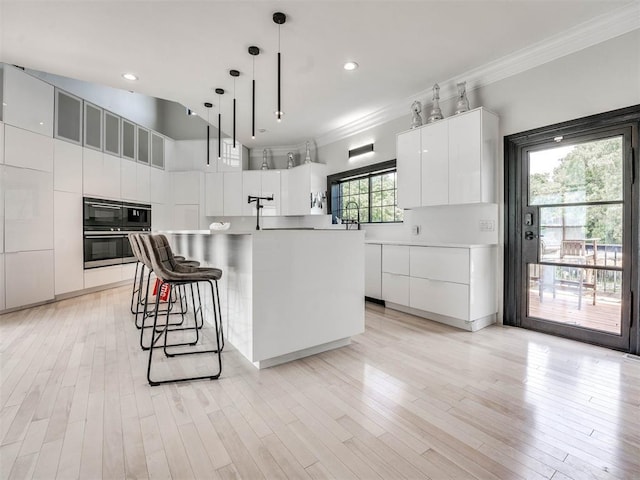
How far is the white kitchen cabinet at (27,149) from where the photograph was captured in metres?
3.73

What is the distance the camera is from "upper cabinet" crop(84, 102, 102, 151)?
4719 mm

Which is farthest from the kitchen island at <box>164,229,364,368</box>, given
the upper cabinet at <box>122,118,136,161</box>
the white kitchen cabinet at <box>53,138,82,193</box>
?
the upper cabinet at <box>122,118,136,161</box>

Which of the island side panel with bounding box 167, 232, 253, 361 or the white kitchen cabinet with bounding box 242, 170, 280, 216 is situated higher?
the white kitchen cabinet with bounding box 242, 170, 280, 216

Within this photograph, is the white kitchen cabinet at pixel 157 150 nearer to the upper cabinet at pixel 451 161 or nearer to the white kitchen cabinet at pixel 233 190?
the white kitchen cabinet at pixel 233 190

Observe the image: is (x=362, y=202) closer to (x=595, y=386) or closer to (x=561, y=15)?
(x=561, y=15)

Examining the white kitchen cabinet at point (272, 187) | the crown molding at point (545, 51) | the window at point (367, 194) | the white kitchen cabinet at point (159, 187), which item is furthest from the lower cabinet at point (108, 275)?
the crown molding at point (545, 51)

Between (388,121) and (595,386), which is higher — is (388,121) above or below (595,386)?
above

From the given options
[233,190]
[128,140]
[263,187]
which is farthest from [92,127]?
[263,187]

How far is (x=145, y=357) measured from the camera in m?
2.52

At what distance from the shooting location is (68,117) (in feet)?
14.6

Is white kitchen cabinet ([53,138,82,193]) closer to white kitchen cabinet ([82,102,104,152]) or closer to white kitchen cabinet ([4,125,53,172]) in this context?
white kitchen cabinet ([4,125,53,172])

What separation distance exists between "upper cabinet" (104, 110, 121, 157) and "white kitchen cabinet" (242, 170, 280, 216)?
2208 millimetres

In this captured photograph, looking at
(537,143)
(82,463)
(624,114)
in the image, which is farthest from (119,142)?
(624,114)

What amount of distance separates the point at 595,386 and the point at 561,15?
2847 mm
